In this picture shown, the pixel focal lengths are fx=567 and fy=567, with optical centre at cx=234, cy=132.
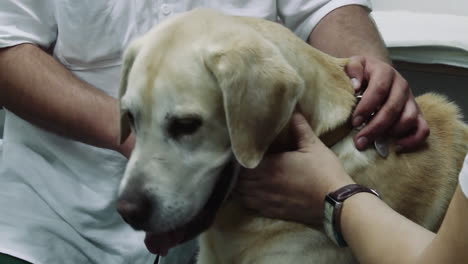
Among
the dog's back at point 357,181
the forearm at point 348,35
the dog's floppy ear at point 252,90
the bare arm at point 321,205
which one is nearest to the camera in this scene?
the bare arm at point 321,205

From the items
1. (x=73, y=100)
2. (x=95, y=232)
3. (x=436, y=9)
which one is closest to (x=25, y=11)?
(x=73, y=100)

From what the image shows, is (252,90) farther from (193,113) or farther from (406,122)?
(406,122)

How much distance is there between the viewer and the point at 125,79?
0.88 m

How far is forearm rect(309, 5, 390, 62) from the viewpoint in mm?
1179

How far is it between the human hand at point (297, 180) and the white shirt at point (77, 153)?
1.08ft

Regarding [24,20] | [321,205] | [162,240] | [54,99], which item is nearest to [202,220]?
[162,240]

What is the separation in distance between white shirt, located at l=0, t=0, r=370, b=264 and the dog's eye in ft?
1.11

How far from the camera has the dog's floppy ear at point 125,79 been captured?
0.85m

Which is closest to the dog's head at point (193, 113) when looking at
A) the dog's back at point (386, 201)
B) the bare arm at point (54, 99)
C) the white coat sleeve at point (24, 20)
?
the dog's back at point (386, 201)

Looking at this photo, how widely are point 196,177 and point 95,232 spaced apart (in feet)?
1.29

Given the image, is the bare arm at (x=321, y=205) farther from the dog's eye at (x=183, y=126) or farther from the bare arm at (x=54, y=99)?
the bare arm at (x=54, y=99)

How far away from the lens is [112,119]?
40.1 inches

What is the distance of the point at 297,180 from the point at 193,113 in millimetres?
183

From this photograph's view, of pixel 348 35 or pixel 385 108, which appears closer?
pixel 385 108
